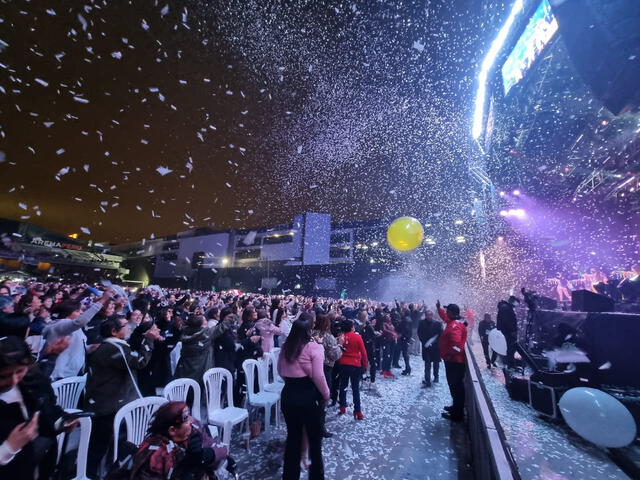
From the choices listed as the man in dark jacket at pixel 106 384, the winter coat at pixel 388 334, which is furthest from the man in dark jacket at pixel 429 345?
the man in dark jacket at pixel 106 384

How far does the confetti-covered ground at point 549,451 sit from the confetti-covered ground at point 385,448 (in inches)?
29.9

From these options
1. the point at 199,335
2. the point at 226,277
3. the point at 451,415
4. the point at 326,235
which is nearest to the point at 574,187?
the point at 451,415

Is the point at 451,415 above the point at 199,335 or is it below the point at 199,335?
below

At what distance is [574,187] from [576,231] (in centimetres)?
227

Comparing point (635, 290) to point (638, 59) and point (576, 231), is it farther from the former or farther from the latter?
point (638, 59)

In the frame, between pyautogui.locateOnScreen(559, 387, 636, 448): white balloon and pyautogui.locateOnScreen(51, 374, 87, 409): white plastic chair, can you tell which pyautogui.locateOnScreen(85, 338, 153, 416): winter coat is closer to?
pyautogui.locateOnScreen(51, 374, 87, 409): white plastic chair

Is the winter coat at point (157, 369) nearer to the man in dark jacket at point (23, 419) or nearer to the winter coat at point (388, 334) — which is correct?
the man in dark jacket at point (23, 419)

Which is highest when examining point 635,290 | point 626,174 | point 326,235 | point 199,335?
point 326,235

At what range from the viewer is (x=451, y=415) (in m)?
4.98

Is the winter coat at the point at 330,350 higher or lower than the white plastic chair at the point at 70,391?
higher

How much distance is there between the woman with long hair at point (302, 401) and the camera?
287cm

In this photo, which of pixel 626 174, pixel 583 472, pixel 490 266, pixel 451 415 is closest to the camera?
pixel 583 472

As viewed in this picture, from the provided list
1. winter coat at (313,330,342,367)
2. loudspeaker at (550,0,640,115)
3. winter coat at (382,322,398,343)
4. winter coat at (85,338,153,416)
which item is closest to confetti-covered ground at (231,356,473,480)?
winter coat at (313,330,342,367)

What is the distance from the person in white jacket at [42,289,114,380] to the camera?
11.3 ft
